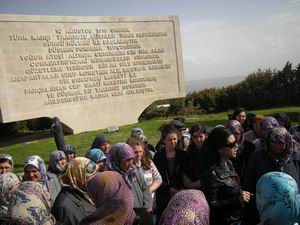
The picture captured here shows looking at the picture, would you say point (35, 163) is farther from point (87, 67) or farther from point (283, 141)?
point (87, 67)

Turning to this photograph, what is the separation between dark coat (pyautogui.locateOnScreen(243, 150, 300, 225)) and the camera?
359cm

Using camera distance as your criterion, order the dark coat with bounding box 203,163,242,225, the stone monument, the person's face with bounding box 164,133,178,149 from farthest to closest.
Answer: the stone monument → the person's face with bounding box 164,133,178,149 → the dark coat with bounding box 203,163,242,225

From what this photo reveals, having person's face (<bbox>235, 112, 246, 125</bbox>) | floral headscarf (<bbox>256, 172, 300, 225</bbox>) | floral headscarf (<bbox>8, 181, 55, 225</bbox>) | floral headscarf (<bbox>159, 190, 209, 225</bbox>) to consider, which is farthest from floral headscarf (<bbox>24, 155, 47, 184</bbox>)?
person's face (<bbox>235, 112, 246, 125</bbox>)

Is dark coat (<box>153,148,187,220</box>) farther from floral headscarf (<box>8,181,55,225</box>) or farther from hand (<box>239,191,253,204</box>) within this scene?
floral headscarf (<box>8,181,55,225</box>)

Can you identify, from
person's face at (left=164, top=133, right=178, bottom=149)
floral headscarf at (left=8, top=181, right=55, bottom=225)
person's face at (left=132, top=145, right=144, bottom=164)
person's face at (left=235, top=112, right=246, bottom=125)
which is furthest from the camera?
person's face at (left=235, top=112, right=246, bottom=125)

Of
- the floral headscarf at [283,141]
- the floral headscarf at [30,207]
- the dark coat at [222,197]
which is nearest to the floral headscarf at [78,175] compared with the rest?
the floral headscarf at [30,207]

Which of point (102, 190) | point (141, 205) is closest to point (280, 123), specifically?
point (141, 205)

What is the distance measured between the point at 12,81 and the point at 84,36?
398cm

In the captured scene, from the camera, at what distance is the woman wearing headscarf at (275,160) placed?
3617mm

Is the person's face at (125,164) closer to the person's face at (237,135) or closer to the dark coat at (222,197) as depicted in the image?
the dark coat at (222,197)

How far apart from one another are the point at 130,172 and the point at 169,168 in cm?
79

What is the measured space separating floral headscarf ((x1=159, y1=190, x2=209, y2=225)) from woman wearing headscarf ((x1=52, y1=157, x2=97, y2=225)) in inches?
40.8

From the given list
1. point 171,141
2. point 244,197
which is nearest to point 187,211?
point 244,197

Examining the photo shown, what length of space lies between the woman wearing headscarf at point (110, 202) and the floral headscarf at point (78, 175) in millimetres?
546
